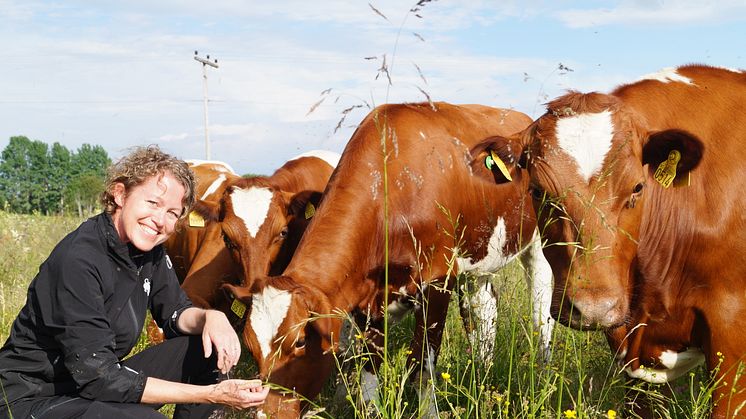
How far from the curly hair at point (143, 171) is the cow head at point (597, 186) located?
5.77 feet

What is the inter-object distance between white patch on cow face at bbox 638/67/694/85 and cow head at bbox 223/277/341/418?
2.33m

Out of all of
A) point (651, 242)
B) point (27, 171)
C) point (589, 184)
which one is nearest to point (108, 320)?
point (589, 184)

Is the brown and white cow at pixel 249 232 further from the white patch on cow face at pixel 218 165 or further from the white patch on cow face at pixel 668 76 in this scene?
the white patch on cow face at pixel 668 76

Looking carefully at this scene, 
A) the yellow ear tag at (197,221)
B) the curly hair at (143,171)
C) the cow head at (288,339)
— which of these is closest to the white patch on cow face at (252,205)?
the yellow ear tag at (197,221)

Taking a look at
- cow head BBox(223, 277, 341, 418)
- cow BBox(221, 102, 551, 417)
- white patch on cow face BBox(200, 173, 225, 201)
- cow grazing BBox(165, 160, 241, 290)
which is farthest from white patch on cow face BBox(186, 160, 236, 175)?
cow head BBox(223, 277, 341, 418)

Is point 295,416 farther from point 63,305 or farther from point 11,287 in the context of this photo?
point 11,287

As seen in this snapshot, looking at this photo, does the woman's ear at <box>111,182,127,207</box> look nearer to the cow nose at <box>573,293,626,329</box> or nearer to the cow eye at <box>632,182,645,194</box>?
the cow nose at <box>573,293,626,329</box>

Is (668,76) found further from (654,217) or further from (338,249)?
(338,249)

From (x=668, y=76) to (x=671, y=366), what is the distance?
1.65 m

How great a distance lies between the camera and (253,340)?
13.1ft

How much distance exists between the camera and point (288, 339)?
158 inches

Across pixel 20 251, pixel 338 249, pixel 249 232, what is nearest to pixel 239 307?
pixel 338 249

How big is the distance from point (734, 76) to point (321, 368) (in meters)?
2.94

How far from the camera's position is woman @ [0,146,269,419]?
Answer: 3.15 meters
